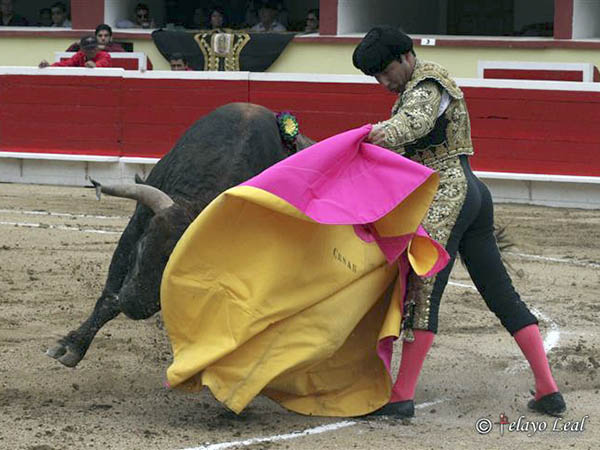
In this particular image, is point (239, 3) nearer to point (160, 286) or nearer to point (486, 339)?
point (486, 339)

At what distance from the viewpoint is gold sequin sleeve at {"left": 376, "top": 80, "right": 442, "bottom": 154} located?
325 cm

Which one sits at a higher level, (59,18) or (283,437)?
(59,18)

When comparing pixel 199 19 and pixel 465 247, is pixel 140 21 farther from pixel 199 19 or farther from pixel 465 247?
pixel 465 247

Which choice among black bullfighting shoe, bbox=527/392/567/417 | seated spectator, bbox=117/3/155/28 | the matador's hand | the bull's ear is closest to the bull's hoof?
the bull's ear

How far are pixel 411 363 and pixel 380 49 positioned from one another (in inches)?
31.8

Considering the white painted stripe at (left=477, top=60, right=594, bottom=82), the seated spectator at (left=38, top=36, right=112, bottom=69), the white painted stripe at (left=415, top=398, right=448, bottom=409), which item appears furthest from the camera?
the white painted stripe at (left=477, top=60, right=594, bottom=82)

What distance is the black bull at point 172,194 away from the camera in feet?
12.1

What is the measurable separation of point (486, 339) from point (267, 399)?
46.2 inches

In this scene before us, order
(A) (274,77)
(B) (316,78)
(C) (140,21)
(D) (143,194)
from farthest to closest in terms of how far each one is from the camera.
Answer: (C) (140,21) → (A) (274,77) → (B) (316,78) → (D) (143,194)

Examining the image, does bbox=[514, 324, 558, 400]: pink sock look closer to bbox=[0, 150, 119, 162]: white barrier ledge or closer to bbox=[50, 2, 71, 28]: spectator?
bbox=[0, 150, 119, 162]: white barrier ledge

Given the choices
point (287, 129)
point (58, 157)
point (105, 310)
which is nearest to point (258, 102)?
point (58, 157)

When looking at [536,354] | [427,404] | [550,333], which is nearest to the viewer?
[536,354]

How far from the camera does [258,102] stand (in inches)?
349

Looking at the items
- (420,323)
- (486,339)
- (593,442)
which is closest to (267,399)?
(420,323)
